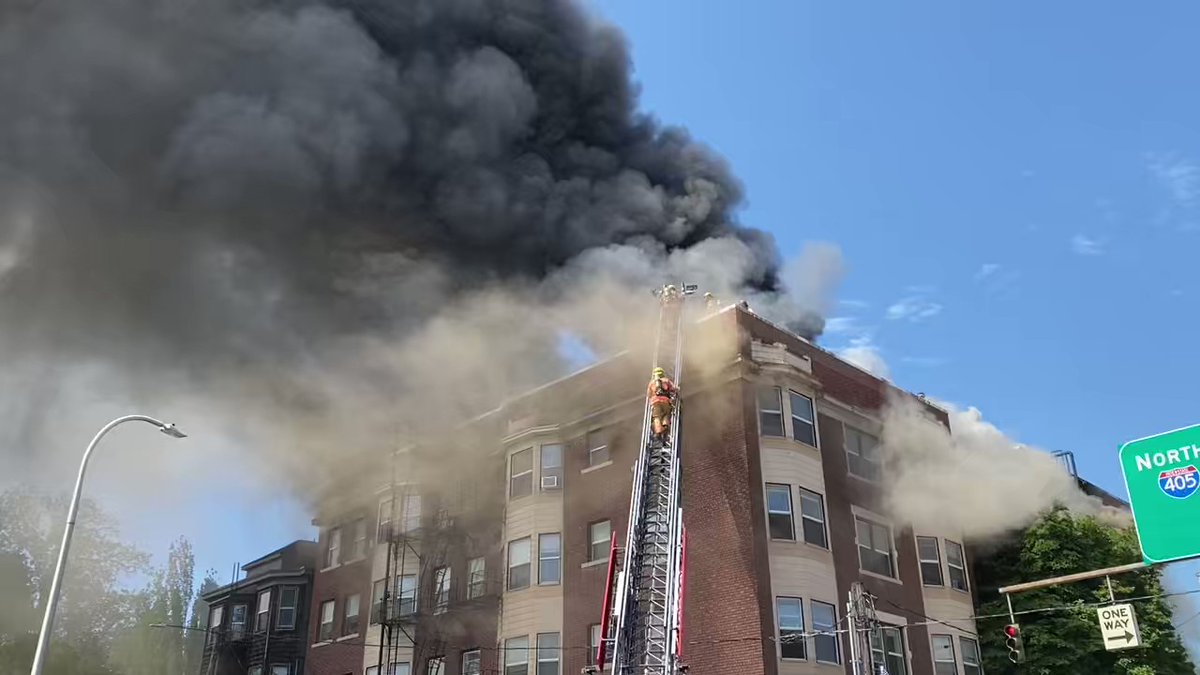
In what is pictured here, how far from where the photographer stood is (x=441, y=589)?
1053 inches

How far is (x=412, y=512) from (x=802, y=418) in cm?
1094

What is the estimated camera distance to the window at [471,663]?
83.3ft

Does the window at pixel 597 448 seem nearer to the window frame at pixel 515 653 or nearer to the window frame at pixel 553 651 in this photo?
the window frame at pixel 553 651

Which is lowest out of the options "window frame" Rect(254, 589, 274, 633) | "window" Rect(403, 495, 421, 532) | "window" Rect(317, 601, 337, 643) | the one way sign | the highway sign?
the one way sign

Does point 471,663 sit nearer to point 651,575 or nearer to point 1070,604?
point 651,575

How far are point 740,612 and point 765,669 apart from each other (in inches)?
49.2

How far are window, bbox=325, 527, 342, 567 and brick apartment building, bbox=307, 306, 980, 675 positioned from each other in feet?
9.64

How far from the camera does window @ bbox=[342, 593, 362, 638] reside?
30136 mm

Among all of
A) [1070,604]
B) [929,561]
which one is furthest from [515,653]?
[1070,604]

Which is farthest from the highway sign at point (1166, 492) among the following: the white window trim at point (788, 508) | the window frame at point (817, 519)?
the window frame at point (817, 519)

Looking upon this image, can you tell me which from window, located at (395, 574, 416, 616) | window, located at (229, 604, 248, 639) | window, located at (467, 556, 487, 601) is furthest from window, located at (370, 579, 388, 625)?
window, located at (229, 604, 248, 639)

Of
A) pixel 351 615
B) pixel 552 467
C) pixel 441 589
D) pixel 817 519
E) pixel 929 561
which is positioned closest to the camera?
pixel 817 519

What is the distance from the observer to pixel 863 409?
25875 millimetres

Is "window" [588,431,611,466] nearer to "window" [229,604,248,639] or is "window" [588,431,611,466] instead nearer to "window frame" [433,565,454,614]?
"window frame" [433,565,454,614]
